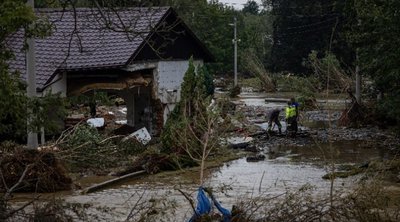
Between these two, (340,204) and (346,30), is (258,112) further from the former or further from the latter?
(340,204)

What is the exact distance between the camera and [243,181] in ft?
60.8

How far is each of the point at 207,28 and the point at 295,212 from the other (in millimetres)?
57252

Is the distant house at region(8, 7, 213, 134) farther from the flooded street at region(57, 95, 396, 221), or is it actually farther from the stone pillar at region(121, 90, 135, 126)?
the flooded street at region(57, 95, 396, 221)

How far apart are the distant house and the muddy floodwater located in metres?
5.28

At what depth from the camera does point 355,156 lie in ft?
76.4

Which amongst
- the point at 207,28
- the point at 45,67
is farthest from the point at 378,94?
the point at 207,28

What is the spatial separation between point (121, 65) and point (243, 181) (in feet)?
26.3

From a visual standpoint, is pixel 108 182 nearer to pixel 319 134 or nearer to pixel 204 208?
pixel 204 208

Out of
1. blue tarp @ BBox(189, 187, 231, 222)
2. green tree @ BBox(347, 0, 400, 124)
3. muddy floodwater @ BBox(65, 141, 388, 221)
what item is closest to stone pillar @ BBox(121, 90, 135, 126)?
muddy floodwater @ BBox(65, 141, 388, 221)

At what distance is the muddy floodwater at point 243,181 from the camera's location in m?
14.9

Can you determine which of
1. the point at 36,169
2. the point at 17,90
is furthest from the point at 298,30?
the point at 17,90

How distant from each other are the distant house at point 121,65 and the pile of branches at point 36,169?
20.8 ft

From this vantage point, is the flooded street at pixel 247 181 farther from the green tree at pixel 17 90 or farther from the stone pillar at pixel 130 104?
the stone pillar at pixel 130 104

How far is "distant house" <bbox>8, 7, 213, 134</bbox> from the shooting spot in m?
24.2
